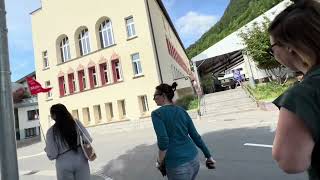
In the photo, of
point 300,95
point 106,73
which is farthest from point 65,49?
point 300,95

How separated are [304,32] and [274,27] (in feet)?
0.49

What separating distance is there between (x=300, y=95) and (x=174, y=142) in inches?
100

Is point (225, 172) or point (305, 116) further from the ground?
point (305, 116)

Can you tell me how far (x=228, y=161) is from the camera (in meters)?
9.22

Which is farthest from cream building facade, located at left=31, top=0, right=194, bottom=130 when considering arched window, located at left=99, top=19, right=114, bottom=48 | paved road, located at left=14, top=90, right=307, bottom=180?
paved road, located at left=14, top=90, right=307, bottom=180

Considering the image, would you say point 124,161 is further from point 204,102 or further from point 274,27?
point 204,102

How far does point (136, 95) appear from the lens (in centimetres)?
3041

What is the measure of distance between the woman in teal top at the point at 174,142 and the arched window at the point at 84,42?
3123cm

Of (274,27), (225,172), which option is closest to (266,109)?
(225,172)

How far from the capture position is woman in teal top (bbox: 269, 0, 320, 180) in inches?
59.4

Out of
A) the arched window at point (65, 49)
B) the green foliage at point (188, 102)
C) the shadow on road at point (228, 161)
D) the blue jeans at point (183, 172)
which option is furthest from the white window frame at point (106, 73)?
the blue jeans at point (183, 172)

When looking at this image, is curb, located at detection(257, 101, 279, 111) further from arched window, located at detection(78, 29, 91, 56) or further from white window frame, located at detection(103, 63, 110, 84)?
arched window, located at detection(78, 29, 91, 56)

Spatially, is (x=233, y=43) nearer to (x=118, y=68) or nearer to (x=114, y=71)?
(x=118, y=68)

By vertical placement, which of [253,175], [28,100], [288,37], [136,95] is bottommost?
[253,175]
